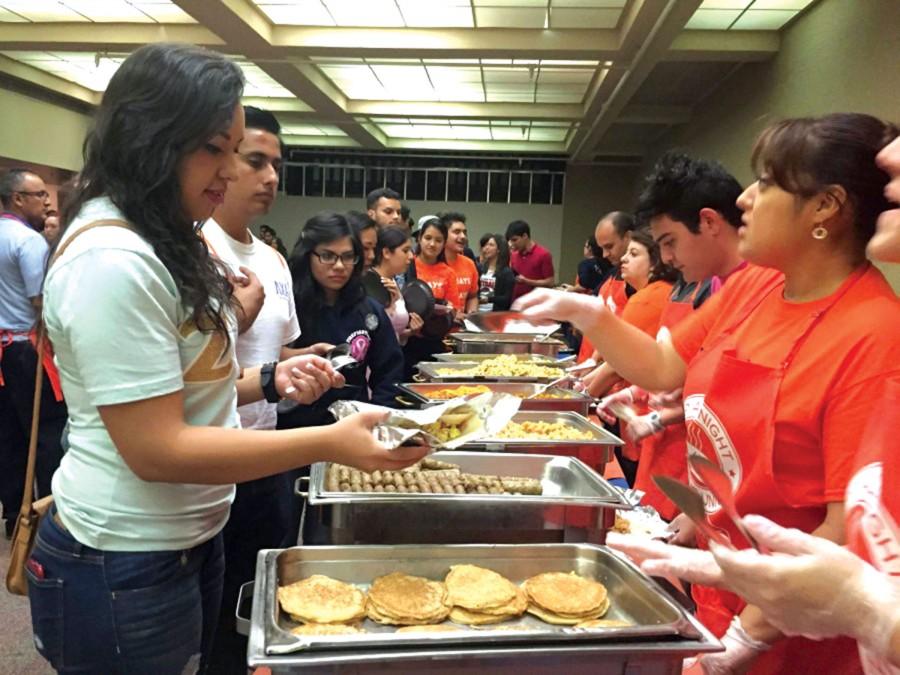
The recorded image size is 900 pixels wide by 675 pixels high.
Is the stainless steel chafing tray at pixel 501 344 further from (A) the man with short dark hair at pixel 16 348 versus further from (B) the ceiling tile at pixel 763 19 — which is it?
(B) the ceiling tile at pixel 763 19

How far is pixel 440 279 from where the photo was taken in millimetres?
4215

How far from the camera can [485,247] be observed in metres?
6.85

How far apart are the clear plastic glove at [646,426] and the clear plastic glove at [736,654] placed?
70cm

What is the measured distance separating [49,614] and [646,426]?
1.26 m

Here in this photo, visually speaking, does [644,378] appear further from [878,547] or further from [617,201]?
[617,201]

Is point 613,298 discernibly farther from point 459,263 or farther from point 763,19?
point 763,19

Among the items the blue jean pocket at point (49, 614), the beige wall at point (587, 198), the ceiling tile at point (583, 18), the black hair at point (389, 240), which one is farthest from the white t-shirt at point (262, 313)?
the beige wall at point (587, 198)

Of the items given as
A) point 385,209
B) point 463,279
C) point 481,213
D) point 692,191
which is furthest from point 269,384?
point 481,213

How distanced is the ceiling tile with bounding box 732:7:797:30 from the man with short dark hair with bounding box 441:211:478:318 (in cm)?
279

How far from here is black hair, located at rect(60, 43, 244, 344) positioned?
2.78ft

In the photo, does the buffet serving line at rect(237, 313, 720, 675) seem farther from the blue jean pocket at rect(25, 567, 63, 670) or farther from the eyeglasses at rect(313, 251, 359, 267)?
the eyeglasses at rect(313, 251, 359, 267)

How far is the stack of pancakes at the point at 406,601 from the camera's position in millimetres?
917

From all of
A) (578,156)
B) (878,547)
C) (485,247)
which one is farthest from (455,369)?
(578,156)

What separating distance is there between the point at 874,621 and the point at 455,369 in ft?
8.44
